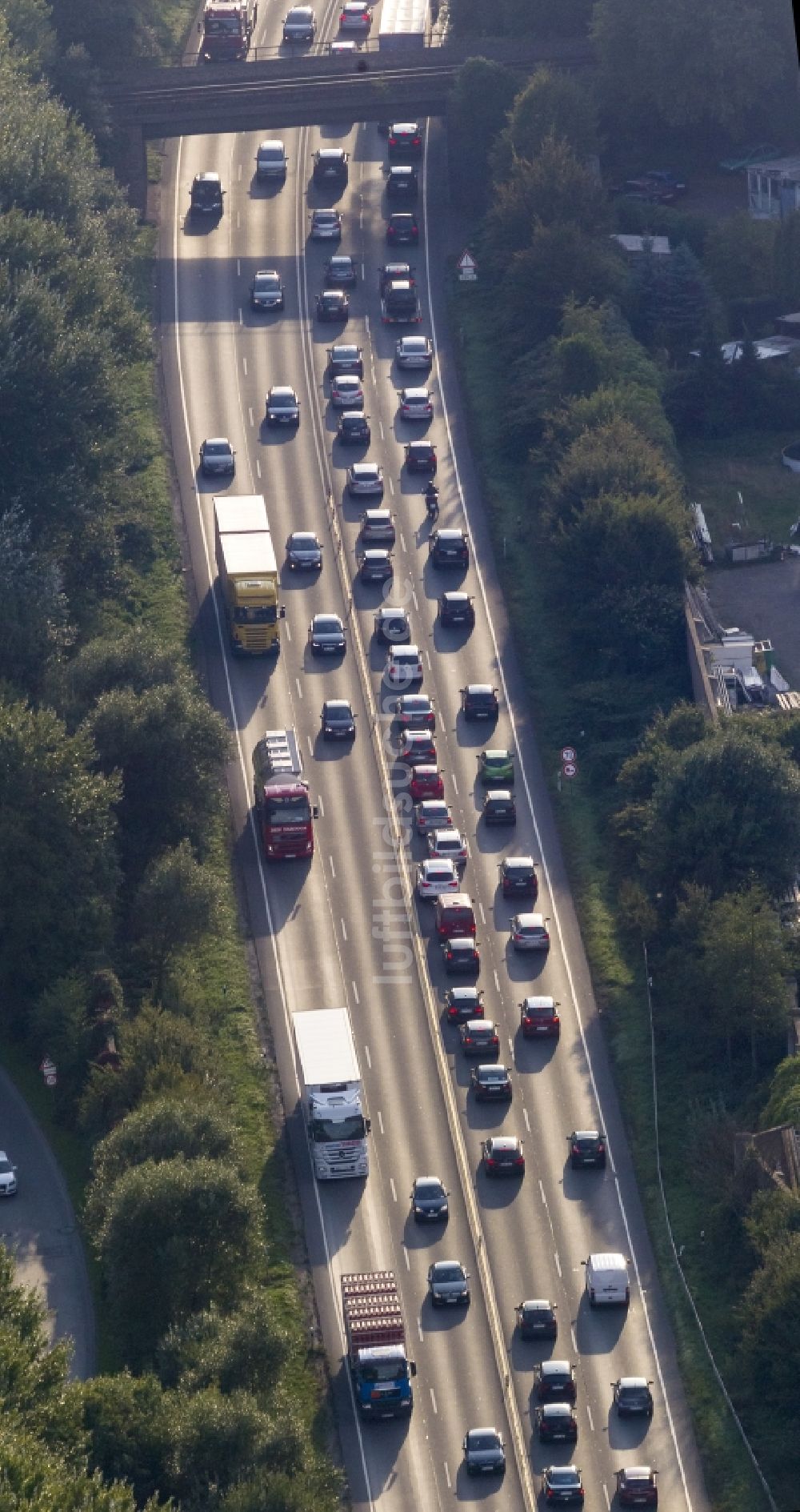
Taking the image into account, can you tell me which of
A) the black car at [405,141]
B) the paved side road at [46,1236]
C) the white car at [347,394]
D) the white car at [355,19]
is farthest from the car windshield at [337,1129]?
the white car at [355,19]

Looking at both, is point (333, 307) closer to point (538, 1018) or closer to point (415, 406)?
A: point (415, 406)

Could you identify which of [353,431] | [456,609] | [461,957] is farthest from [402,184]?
[461,957]

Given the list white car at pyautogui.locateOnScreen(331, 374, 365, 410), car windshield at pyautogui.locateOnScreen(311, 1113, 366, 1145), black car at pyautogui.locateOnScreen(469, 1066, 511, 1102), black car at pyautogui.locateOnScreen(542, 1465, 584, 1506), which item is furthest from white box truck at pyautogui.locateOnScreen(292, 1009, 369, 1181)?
white car at pyautogui.locateOnScreen(331, 374, 365, 410)

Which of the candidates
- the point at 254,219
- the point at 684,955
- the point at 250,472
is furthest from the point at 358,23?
the point at 684,955

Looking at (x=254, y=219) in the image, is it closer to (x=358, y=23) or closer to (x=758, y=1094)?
(x=358, y=23)

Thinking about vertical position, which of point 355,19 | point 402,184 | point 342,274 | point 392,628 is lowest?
point 392,628

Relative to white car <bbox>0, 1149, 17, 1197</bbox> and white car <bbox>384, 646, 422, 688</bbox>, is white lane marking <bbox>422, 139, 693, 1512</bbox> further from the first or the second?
white car <bbox>0, 1149, 17, 1197</bbox>

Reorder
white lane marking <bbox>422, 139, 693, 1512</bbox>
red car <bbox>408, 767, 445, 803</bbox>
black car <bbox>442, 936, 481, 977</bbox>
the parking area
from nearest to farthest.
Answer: white lane marking <bbox>422, 139, 693, 1512</bbox> → black car <bbox>442, 936, 481, 977</bbox> → red car <bbox>408, 767, 445, 803</bbox> → the parking area
